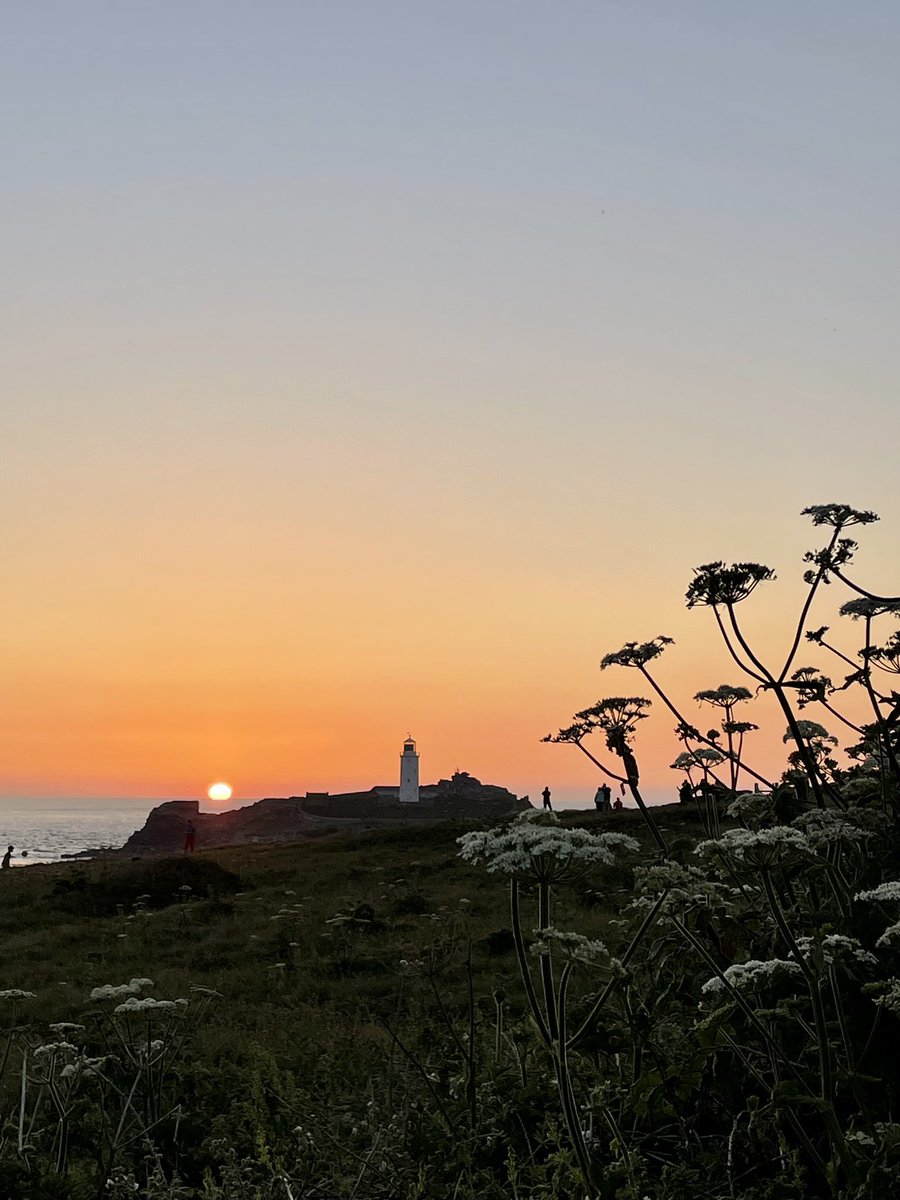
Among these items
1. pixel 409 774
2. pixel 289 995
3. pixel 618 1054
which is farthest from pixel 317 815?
pixel 618 1054

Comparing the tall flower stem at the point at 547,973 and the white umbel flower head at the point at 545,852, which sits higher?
the white umbel flower head at the point at 545,852

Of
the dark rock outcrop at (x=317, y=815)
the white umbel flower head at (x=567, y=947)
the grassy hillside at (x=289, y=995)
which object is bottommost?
the grassy hillside at (x=289, y=995)

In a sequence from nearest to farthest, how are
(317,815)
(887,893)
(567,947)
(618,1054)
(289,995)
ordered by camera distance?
1. (567,947)
2. (887,893)
3. (618,1054)
4. (289,995)
5. (317,815)

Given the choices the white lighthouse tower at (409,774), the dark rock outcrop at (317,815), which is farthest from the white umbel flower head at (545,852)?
the white lighthouse tower at (409,774)

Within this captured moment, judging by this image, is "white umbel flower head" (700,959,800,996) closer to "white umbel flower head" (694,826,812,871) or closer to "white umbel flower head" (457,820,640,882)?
"white umbel flower head" (694,826,812,871)

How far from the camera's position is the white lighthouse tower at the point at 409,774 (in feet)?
392

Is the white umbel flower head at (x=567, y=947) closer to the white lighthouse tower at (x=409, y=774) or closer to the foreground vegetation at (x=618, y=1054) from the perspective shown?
the foreground vegetation at (x=618, y=1054)

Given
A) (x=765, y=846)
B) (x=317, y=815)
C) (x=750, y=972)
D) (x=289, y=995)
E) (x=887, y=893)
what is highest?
(x=317, y=815)

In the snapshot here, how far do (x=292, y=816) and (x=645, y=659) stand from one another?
115938mm

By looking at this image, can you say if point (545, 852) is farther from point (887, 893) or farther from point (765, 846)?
point (887, 893)

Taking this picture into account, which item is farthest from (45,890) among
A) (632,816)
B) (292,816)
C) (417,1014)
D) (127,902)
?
(292,816)

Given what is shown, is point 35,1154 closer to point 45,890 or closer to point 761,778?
point 761,778

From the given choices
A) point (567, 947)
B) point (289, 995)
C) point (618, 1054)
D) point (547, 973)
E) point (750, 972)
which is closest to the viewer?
point (547, 973)

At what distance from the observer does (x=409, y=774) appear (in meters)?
122
